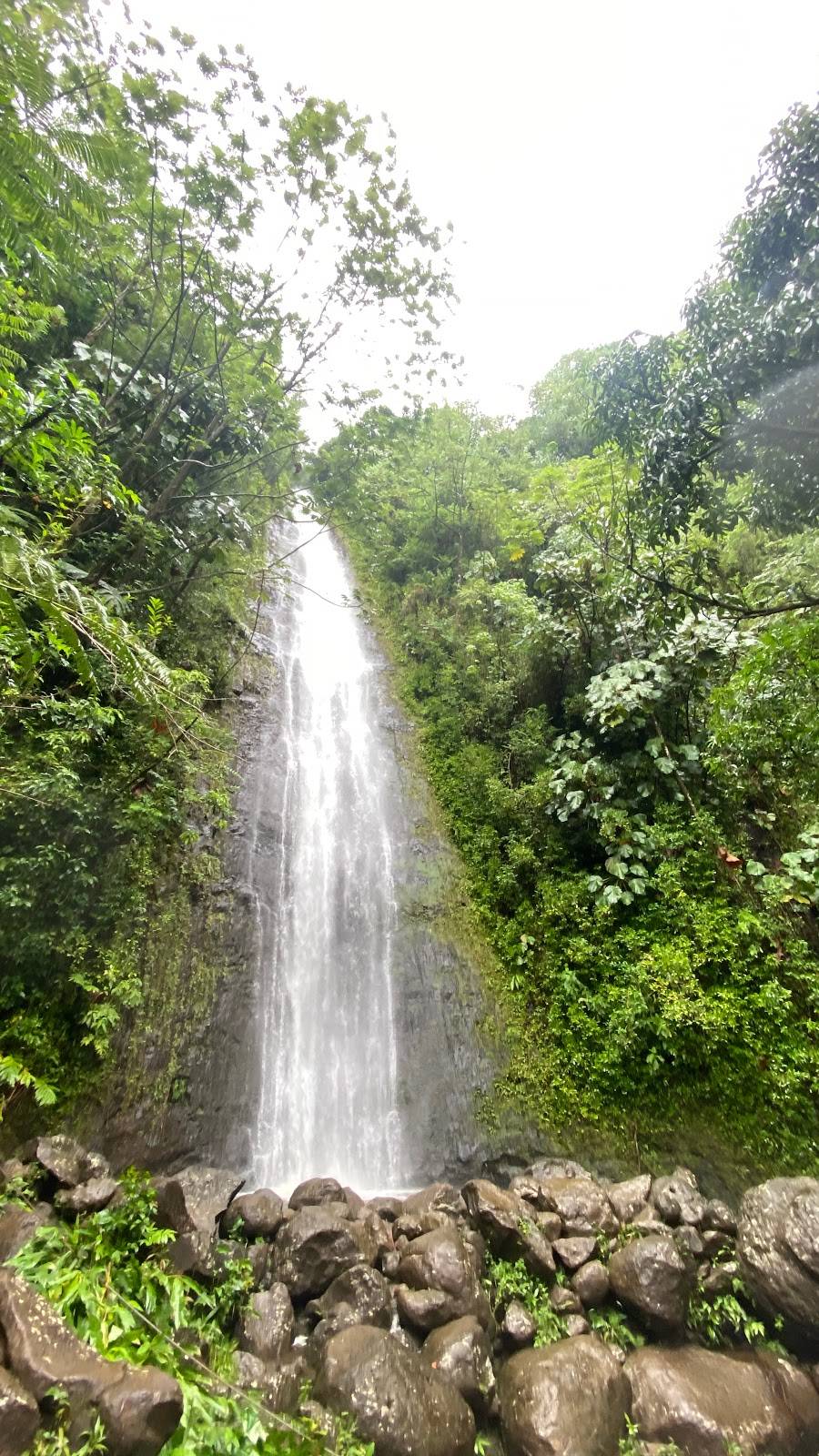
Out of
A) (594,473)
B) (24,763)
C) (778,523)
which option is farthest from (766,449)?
(24,763)

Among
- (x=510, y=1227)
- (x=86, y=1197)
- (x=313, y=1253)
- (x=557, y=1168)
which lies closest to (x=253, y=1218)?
(x=313, y=1253)

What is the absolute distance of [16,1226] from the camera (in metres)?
3.16

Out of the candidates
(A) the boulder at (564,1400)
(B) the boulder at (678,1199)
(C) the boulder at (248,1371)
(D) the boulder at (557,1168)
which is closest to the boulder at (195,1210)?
(C) the boulder at (248,1371)

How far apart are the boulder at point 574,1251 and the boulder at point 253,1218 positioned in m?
2.09

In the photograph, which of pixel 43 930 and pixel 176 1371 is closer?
pixel 176 1371

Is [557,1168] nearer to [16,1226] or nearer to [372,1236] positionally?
[372,1236]

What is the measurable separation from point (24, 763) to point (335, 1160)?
4.73 m

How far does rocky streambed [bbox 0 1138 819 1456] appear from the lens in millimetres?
2914

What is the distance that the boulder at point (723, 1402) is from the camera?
3.02 meters

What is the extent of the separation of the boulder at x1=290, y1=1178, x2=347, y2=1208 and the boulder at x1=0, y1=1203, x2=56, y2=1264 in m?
1.87

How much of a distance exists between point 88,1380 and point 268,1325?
1568mm

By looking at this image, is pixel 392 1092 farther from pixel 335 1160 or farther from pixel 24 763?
pixel 24 763

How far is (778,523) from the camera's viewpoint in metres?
5.26

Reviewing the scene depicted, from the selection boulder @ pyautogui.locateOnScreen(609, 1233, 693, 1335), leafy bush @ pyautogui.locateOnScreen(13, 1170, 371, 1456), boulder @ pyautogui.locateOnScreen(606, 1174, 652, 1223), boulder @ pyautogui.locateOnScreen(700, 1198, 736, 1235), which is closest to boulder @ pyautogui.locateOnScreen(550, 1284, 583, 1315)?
boulder @ pyautogui.locateOnScreen(609, 1233, 693, 1335)
